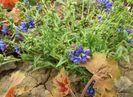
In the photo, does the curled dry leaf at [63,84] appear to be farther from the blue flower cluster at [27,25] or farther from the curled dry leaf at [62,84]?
the blue flower cluster at [27,25]

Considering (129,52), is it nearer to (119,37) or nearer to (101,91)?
(119,37)

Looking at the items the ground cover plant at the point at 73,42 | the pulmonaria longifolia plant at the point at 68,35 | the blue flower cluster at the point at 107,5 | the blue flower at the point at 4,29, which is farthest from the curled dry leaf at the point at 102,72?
the blue flower at the point at 4,29

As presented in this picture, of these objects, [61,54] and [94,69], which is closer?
[94,69]

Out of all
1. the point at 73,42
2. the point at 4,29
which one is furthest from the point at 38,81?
the point at 4,29

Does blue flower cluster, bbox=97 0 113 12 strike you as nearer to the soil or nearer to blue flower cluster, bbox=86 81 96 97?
the soil

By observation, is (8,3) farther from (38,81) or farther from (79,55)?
(79,55)

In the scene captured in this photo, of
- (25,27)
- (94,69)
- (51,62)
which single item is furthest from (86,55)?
(25,27)
